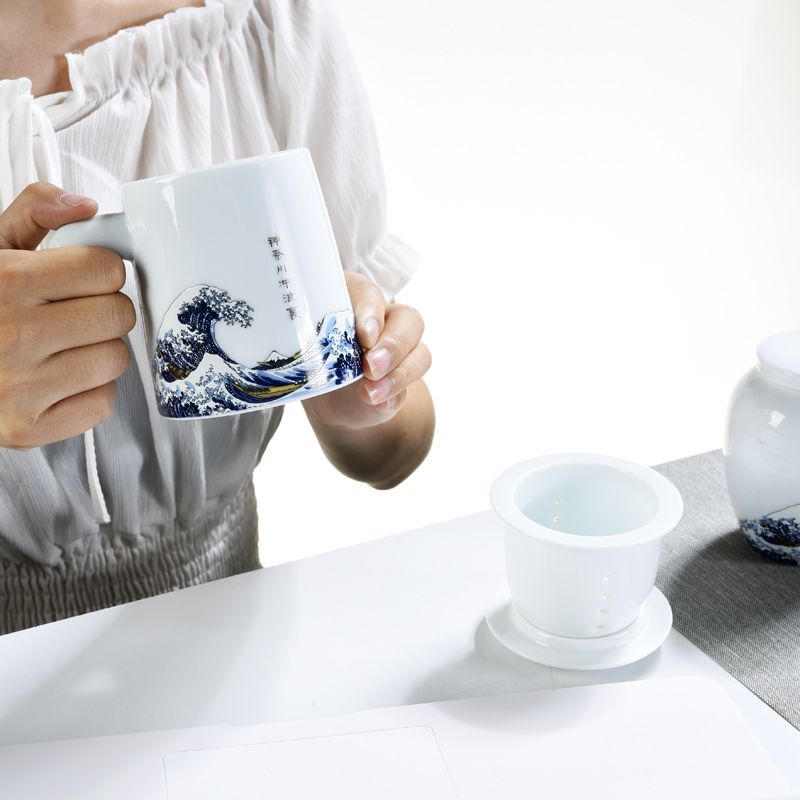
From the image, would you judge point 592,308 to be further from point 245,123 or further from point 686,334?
point 245,123

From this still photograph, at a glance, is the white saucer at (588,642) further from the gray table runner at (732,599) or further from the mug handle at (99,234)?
the mug handle at (99,234)

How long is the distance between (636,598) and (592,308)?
75.1 inches

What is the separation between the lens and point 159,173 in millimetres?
678

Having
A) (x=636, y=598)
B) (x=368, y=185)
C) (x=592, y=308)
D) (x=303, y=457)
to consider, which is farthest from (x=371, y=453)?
(x=592, y=308)

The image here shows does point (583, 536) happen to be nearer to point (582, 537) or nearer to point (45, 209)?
point (582, 537)

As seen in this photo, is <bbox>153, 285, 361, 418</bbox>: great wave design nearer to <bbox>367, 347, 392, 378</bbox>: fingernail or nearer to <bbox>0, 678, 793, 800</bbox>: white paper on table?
<bbox>367, 347, 392, 378</bbox>: fingernail

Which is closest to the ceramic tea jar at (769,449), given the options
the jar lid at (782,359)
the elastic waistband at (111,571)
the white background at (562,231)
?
the jar lid at (782,359)

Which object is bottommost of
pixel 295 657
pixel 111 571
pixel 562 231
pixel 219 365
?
pixel 562 231

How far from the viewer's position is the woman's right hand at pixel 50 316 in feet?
1.34

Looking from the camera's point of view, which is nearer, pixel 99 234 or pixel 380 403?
Answer: pixel 99 234

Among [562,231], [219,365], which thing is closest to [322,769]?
[219,365]

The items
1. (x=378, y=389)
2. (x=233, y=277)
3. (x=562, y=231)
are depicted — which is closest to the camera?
(x=233, y=277)

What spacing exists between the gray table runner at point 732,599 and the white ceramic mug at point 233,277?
0.30 m

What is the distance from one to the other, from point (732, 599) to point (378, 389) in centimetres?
29
